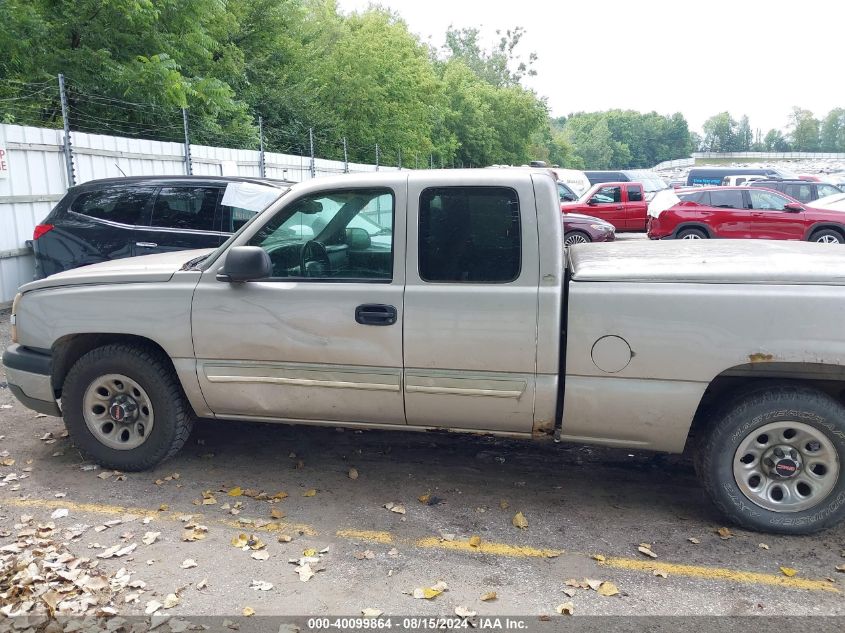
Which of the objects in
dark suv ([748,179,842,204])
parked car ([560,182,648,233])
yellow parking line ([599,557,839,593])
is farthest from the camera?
parked car ([560,182,648,233])

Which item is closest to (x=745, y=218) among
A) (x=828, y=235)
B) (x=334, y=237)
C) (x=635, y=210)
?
(x=828, y=235)

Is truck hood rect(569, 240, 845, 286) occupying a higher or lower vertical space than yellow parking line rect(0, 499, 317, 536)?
higher

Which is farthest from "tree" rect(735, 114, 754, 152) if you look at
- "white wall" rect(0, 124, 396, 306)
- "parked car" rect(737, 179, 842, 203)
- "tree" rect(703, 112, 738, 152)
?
"white wall" rect(0, 124, 396, 306)

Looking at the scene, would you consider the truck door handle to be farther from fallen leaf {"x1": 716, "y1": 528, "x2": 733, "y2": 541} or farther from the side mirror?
fallen leaf {"x1": 716, "y1": 528, "x2": 733, "y2": 541}

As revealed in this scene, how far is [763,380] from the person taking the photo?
4.05 meters

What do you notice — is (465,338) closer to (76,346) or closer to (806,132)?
(76,346)

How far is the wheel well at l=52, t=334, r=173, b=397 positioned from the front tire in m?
0.05

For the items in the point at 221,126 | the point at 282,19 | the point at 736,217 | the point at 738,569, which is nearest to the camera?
the point at 738,569

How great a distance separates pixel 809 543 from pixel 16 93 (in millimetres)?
15449

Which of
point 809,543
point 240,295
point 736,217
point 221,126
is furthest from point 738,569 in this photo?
point 221,126

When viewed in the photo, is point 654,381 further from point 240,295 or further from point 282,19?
point 282,19

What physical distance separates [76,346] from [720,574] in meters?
4.20

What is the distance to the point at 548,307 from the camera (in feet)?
13.3

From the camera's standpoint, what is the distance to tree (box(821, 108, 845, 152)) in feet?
573
